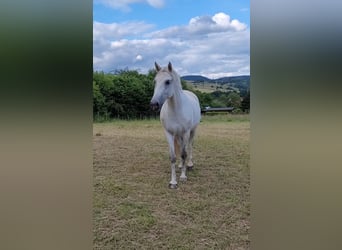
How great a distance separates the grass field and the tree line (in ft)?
0.18

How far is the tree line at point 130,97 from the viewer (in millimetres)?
995

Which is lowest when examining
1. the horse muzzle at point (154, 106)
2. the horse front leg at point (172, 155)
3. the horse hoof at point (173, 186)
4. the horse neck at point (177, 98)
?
the horse hoof at point (173, 186)

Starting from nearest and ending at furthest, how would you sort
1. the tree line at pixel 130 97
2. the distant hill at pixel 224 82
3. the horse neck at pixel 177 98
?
the distant hill at pixel 224 82 → the tree line at pixel 130 97 → the horse neck at pixel 177 98

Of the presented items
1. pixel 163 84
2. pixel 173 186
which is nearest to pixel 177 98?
pixel 163 84

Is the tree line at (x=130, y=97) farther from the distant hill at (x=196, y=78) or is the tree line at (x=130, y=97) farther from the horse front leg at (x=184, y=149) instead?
the horse front leg at (x=184, y=149)

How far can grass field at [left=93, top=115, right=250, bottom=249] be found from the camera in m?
1.04

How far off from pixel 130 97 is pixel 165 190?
522 millimetres

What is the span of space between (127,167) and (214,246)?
0.59 metres

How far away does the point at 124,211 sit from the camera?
1.17 meters

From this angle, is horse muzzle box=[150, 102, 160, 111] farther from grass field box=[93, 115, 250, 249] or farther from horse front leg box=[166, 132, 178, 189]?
horse front leg box=[166, 132, 178, 189]

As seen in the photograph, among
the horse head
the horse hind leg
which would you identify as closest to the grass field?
the horse hind leg

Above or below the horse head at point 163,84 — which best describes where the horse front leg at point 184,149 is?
below

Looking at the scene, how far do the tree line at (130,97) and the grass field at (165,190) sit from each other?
0.18ft

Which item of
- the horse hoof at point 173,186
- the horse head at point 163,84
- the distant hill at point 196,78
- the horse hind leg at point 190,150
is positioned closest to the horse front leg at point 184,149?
the horse hind leg at point 190,150
